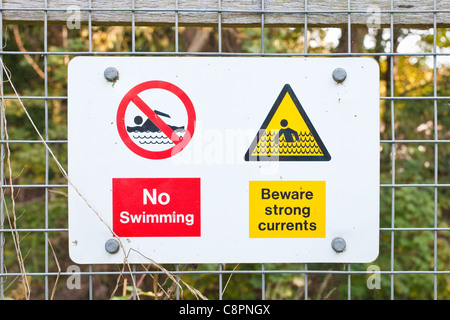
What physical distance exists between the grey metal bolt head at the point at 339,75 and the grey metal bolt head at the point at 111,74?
83 cm

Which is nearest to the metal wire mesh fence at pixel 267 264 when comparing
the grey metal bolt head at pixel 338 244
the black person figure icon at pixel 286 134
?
the grey metal bolt head at pixel 338 244

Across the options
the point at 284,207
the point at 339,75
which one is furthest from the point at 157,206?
the point at 339,75

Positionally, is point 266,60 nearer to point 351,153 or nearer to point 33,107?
point 351,153

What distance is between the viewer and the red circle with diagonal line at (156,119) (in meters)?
1.55

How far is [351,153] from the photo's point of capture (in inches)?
61.4

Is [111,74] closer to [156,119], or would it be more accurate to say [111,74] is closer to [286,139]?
[156,119]

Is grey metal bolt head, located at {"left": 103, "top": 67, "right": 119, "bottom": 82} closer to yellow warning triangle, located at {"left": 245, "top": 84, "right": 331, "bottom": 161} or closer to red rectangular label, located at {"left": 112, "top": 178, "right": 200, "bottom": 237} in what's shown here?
red rectangular label, located at {"left": 112, "top": 178, "right": 200, "bottom": 237}

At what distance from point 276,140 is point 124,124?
584 millimetres

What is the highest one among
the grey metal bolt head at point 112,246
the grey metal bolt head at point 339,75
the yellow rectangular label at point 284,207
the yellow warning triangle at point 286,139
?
the grey metal bolt head at point 339,75

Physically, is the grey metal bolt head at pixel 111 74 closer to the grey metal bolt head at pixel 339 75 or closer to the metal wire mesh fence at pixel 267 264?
the grey metal bolt head at pixel 339 75

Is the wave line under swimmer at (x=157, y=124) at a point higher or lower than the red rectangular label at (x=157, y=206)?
higher

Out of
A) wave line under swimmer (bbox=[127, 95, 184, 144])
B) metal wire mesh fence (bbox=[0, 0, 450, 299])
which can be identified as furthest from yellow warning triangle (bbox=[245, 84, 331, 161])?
metal wire mesh fence (bbox=[0, 0, 450, 299])

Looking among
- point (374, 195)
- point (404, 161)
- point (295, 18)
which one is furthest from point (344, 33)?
point (374, 195)

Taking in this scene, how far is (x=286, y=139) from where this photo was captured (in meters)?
1.55
